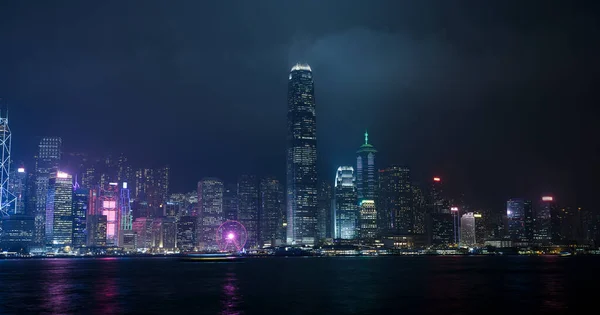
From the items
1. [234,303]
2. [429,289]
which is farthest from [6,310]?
[429,289]

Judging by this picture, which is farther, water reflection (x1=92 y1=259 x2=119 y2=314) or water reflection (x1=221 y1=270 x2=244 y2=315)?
water reflection (x1=92 y1=259 x2=119 y2=314)

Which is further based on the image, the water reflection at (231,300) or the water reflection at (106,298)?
the water reflection at (106,298)

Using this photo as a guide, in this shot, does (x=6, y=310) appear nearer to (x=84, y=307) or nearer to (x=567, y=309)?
(x=84, y=307)

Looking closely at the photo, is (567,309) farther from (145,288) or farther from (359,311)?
(145,288)

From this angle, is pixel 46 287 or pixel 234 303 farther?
pixel 46 287

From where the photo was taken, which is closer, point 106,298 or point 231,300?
point 231,300

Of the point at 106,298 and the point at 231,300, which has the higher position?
the point at 106,298

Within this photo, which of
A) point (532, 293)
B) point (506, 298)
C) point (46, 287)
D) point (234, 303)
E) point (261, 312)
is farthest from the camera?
point (46, 287)

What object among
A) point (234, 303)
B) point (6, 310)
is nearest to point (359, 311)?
point (234, 303)

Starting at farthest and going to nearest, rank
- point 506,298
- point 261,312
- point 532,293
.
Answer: point 532,293
point 506,298
point 261,312
